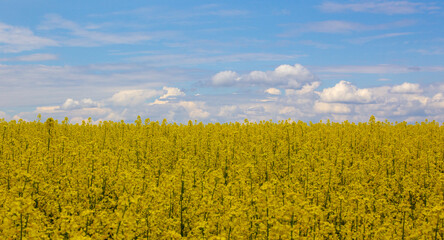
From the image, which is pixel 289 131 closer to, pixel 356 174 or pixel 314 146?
pixel 314 146

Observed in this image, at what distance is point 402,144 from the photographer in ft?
46.0

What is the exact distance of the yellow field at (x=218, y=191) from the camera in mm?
4918

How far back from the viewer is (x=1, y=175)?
888cm

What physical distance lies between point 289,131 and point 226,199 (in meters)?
9.20

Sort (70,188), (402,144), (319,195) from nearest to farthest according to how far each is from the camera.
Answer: (70,188)
(319,195)
(402,144)

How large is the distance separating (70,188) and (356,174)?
7811 millimetres

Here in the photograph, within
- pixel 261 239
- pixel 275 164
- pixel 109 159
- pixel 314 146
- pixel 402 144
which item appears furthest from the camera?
pixel 402 144

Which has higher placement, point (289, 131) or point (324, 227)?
point (289, 131)

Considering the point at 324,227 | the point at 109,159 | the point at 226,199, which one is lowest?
the point at 324,227

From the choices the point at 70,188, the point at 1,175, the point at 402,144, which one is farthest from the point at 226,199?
the point at 402,144

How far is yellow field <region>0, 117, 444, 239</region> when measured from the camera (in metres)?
4.92

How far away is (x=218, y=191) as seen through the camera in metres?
6.84

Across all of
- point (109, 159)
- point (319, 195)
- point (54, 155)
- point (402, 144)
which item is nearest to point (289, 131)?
point (402, 144)

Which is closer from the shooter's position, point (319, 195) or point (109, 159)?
point (319, 195)
